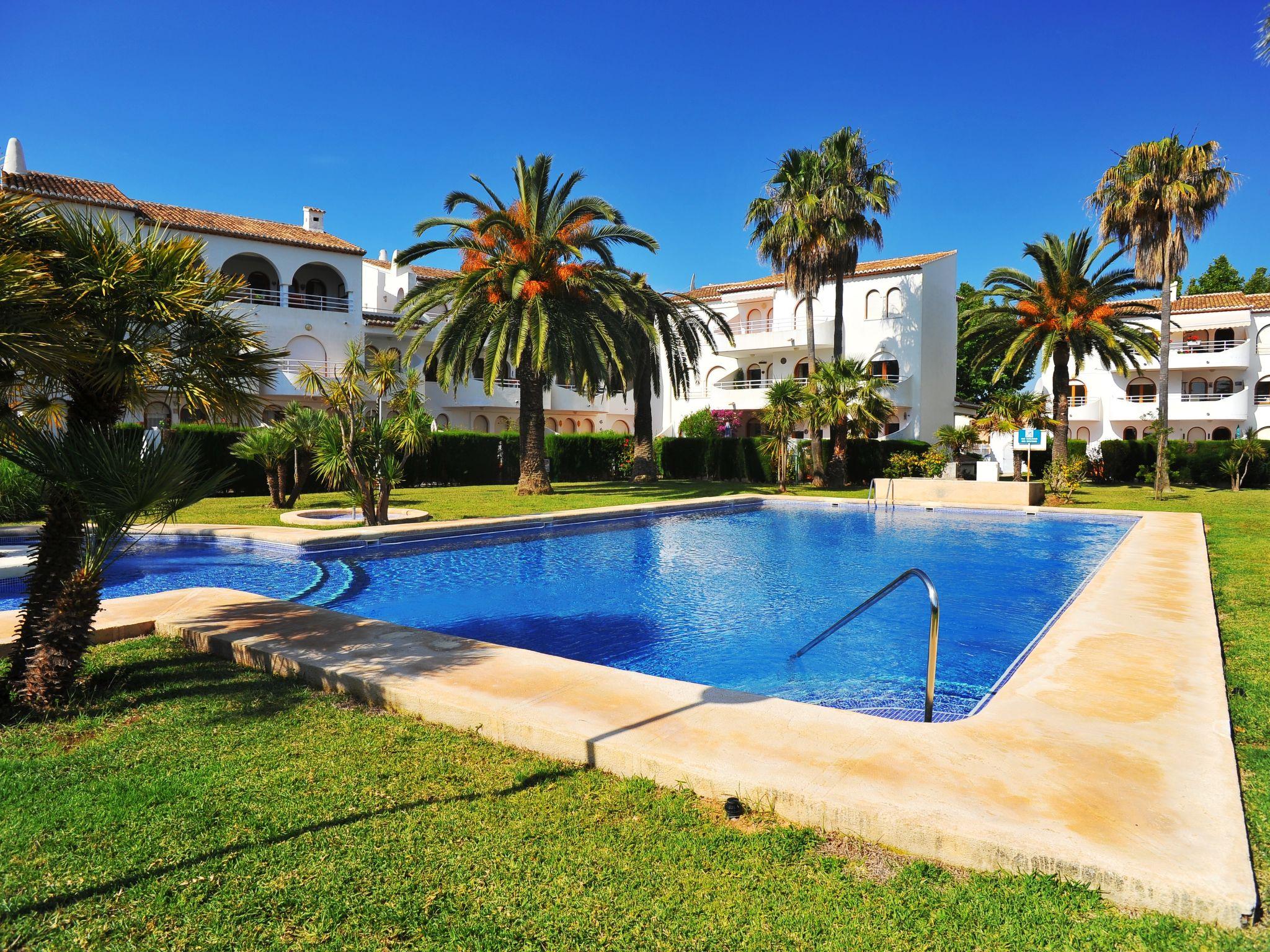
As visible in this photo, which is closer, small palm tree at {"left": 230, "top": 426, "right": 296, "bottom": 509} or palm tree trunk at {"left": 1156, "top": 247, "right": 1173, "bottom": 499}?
small palm tree at {"left": 230, "top": 426, "right": 296, "bottom": 509}

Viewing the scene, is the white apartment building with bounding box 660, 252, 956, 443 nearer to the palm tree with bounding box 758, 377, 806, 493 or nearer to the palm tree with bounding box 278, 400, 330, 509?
the palm tree with bounding box 758, 377, 806, 493

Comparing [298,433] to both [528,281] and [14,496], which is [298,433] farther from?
[528,281]

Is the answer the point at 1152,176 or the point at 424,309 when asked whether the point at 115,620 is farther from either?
the point at 1152,176

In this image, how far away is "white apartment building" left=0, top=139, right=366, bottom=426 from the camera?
31.5 meters

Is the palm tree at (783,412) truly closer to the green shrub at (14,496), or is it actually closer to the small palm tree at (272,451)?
the small palm tree at (272,451)

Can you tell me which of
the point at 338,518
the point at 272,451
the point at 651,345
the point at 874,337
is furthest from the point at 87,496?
the point at 874,337

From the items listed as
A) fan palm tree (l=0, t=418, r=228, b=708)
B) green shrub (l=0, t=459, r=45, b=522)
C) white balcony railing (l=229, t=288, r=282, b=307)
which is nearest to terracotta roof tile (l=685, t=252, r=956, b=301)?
white balcony railing (l=229, t=288, r=282, b=307)

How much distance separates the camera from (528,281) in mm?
21766

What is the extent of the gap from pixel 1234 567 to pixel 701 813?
1172 centimetres

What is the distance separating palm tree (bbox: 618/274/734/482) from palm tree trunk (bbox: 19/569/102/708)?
18524 mm

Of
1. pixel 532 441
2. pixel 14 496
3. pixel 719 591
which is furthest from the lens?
pixel 532 441

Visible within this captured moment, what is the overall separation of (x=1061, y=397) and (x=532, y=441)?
67.5 feet

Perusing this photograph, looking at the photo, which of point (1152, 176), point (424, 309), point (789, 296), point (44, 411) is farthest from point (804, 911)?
point (789, 296)

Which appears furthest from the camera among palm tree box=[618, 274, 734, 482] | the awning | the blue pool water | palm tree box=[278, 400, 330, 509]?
the awning
